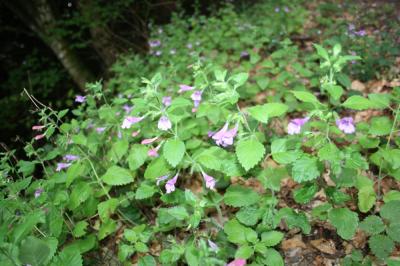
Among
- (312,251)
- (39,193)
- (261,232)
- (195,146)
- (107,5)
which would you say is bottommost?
(312,251)

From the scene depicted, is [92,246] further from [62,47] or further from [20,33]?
[20,33]

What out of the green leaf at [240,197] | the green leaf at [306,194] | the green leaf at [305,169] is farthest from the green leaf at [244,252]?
the green leaf at [305,169]

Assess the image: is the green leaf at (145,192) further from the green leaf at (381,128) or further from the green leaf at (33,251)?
the green leaf at (381,128)

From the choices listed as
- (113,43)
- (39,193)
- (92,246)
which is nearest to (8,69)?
(113,43)

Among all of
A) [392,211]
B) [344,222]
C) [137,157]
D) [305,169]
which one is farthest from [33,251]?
[392,211]

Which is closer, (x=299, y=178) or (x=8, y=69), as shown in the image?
(x=299, y=178)

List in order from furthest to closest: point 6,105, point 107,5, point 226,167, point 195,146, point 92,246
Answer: point 6,105, point 107,5, point 195,146, point 92,246, point 226,167

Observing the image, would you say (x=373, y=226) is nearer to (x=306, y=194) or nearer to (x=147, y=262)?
(x=306, y=194)
